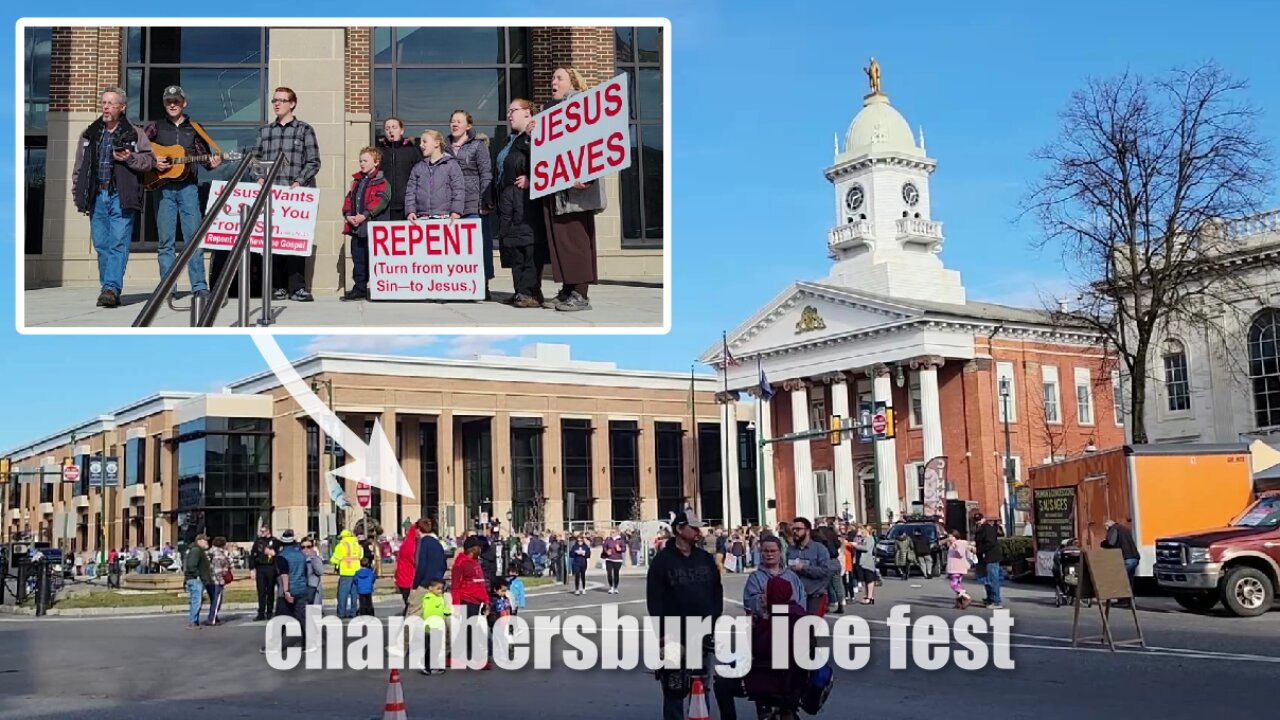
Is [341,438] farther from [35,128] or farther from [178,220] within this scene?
[35,128]

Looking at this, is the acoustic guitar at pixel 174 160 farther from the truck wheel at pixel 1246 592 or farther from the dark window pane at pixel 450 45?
the truck wheel at pixel 1246 592

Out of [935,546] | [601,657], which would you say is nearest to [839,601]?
[601,657]

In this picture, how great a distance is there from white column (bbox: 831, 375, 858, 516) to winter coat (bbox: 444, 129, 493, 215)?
59.2 meters

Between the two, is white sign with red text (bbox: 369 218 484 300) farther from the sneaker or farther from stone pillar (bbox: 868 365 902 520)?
stone pillar (bbox: 868 365 902 520)

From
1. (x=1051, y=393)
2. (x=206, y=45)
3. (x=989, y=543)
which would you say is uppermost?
(x=1051, y=393)

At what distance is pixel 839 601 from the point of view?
917 inches

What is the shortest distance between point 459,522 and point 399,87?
75.3m

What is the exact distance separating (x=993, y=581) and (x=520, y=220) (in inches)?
704

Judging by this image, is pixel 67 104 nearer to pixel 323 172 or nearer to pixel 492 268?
pixel 323 172

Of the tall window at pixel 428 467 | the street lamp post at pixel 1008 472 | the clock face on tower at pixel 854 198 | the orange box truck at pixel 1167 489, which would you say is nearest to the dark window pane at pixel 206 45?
the orange box truck at pixel 1167 489

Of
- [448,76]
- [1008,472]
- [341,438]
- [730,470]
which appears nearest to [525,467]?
[730,470]

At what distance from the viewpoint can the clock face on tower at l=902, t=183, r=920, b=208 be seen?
76.1m

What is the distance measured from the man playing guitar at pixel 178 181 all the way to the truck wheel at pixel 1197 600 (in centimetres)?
1844

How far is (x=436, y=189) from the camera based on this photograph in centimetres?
793
